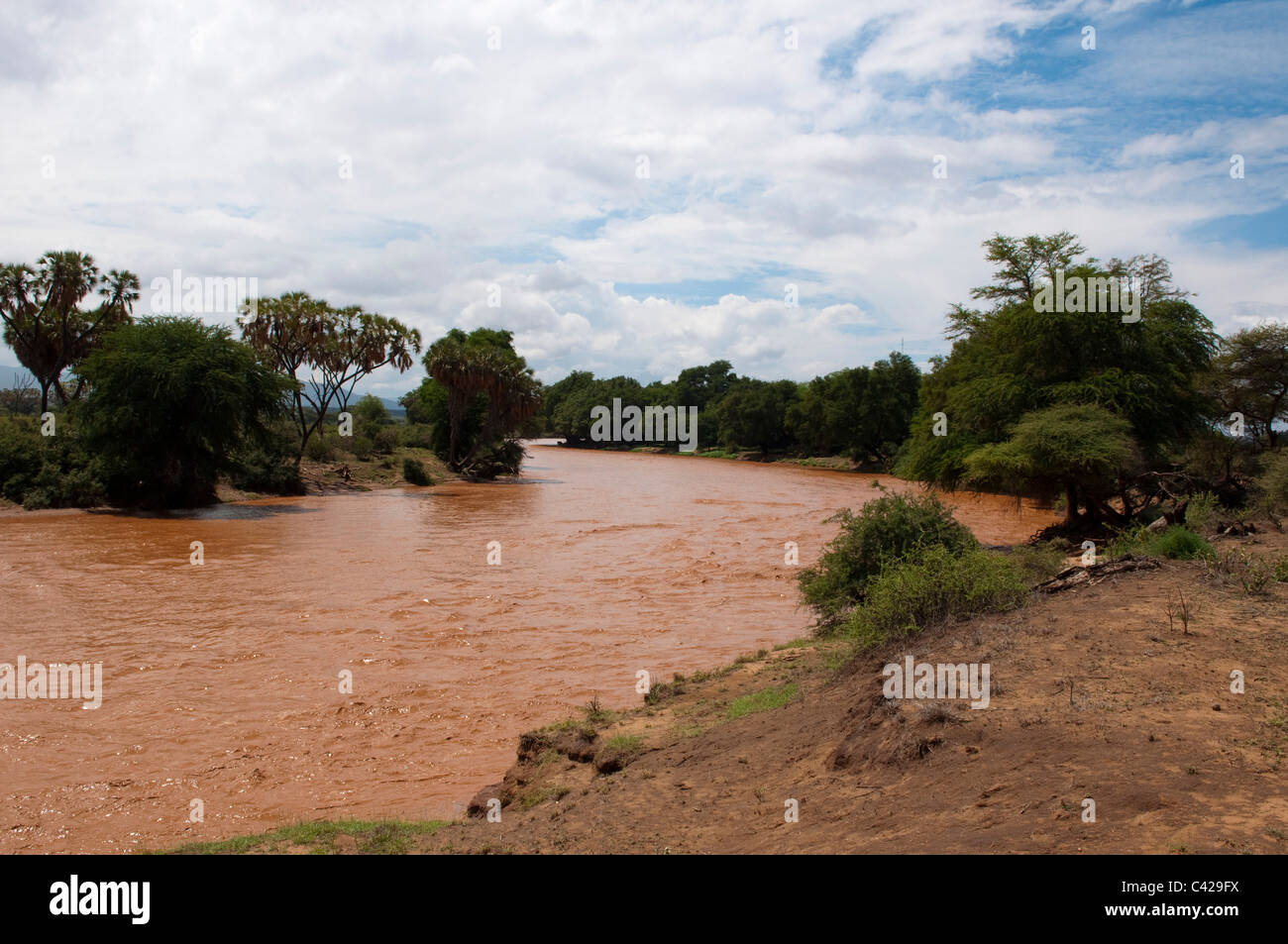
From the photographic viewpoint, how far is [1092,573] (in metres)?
9.64

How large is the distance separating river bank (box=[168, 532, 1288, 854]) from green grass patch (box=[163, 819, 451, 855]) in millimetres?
28

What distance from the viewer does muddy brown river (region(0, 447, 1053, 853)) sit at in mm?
7758

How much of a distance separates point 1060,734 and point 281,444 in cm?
3981

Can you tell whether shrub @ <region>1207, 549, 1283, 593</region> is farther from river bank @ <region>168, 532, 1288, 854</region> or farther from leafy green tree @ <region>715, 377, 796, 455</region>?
leafy green tree @ <region>715, 377, 796, 455</region>

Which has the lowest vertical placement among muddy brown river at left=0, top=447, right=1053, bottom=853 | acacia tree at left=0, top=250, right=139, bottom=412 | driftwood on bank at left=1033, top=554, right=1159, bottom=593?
muddy brown river at left=0, top=447, right=1053, bottom=853

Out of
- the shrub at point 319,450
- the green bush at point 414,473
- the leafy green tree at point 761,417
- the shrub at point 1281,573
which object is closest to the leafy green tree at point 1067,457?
the shrub at point 1281,573

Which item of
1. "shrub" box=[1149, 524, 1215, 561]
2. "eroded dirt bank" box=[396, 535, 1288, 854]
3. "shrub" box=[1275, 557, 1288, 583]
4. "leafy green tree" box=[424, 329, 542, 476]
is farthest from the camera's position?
"leafy green tree" box=[424, 329, 542, 476]

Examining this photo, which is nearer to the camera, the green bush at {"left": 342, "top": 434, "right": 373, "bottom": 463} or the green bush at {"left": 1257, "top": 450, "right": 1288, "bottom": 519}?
the green bush at {"left": 1257, "top": 450, "right": 1288, "bottom": 519}

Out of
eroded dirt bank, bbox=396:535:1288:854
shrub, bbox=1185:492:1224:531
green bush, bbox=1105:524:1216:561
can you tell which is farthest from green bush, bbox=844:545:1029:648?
shrub, bbox=1185:492:1224:531

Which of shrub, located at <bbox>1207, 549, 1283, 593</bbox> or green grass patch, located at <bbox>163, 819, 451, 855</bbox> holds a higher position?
shrub, located at <bbox>1207, 549, 1283, 593</bbox>

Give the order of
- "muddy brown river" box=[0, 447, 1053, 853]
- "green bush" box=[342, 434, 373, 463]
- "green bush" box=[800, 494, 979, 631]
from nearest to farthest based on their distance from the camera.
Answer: "muddy brown river" box=[0, 447, 1053, 853] < "green bush" box=[800, 494, 979, 631] < "green bush" box=[342, 434, 373, 463]

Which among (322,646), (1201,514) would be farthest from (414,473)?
(1201,514)
